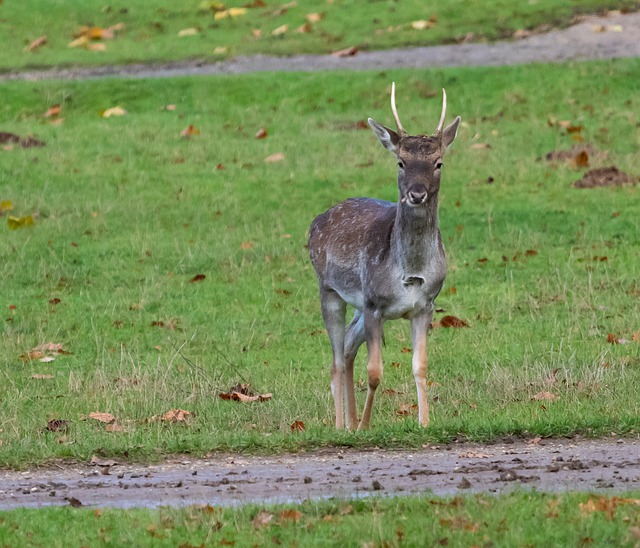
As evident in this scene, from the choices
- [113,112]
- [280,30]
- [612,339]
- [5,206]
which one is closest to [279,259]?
[5,206]

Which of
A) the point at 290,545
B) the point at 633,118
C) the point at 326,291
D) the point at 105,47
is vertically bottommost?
the point at 290,545

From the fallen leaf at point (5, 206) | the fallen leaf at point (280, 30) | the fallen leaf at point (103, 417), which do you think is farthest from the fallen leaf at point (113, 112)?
the fallen leaf at point (103, 417)

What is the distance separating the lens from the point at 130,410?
11.5m

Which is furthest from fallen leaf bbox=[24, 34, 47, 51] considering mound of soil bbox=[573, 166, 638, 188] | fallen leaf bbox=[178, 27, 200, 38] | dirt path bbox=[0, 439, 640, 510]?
dirt path bbox=[0, 439, 640, 510]

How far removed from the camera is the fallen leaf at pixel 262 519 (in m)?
7.52

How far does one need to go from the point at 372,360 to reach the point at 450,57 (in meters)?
17.6

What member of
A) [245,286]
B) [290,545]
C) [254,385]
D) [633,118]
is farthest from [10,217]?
[290,545]

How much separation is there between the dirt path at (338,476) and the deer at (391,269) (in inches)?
42.1

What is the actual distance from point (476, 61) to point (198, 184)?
8557mm

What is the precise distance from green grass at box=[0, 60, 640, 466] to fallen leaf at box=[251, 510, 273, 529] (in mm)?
2043

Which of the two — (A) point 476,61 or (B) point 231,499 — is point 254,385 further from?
(A) point 476,61

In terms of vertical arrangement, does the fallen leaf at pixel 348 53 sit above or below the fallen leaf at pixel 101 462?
above

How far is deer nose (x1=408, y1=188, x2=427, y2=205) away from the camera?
1029cm

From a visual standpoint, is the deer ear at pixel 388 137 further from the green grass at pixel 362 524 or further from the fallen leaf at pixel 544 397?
the green grass at pixel 362 524
